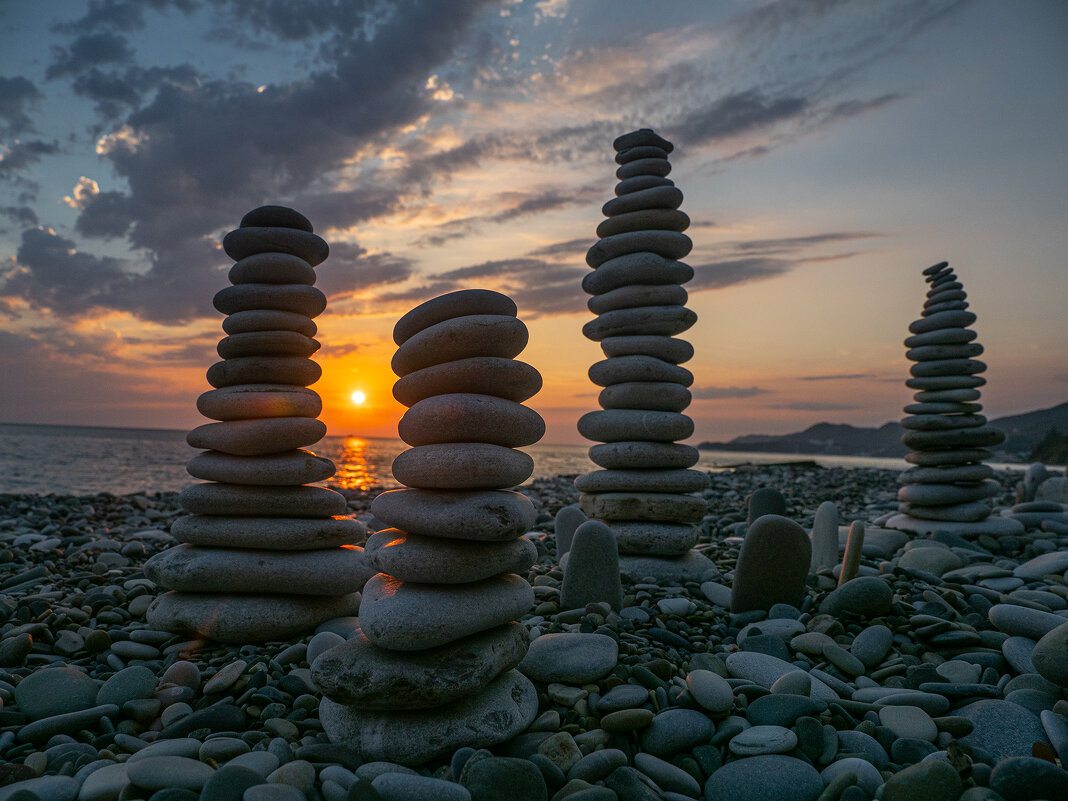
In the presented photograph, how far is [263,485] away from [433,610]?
2675 millimetres

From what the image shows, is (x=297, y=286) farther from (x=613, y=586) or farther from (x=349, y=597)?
(x=613, y=586)

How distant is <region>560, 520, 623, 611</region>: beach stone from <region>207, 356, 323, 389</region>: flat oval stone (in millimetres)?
2863

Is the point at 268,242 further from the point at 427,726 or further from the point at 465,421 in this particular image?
the point at 427,726

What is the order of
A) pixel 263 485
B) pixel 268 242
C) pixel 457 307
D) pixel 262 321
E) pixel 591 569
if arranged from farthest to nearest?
pixel 268 242, pixel 262 321, pixel 263 485, pixel 591 569, pixel 457 307

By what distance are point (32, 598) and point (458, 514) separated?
4.54 m

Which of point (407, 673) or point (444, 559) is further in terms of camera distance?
point (444, 559)

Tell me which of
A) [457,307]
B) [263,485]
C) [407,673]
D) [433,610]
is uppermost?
Result: [457,307]

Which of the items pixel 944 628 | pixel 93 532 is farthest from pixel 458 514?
pixel 93 532

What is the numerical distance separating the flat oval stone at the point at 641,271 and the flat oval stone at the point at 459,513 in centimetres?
411

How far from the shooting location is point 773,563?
5.24 m

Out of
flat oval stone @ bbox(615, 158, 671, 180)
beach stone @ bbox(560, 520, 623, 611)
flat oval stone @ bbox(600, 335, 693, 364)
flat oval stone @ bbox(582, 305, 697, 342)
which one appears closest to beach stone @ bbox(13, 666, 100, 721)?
beach stone @ bbox(560, 520, 623, 611)

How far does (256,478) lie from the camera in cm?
538

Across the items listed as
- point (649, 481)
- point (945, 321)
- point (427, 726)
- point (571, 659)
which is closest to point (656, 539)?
point (649, 481)

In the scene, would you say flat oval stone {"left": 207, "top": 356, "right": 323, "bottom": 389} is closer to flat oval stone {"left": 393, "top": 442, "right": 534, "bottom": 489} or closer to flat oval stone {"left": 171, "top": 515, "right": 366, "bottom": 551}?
flat oval stone {"left": 171, "top": 515, "right": 366, "bottom": 551}
